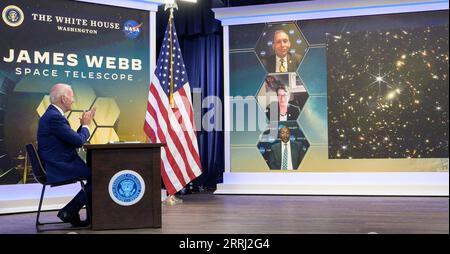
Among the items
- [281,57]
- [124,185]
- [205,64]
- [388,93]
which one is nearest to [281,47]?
[281,57]

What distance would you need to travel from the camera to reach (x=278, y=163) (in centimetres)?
764

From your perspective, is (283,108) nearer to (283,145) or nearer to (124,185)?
(283,145)

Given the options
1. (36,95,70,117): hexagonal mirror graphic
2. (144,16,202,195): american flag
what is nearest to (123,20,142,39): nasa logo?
(144,16,202,195): american flag

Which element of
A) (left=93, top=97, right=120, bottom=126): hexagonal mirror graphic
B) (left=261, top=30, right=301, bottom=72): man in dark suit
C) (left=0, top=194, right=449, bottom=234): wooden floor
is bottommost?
(left=0, top=194, right=449, bottom=234): wooden floor

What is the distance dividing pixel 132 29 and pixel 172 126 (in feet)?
5.40

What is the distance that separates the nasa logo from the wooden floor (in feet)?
7.60

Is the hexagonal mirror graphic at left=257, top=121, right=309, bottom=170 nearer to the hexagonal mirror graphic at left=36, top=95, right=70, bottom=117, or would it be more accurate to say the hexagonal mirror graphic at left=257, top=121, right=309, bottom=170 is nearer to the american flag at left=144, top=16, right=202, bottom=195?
the american flag at left=144, top=16, right=202, bottom=195

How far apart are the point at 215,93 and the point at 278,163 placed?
60.9 inches

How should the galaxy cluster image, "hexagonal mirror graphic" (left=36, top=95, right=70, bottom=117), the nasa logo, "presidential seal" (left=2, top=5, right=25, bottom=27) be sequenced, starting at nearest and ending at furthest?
"presidential seal" (left=2, top=5, right=25, bottom=27)
"hexagonal mirror graphic" (left=36, top=95, right=70, bottom=117)
the nasa logo
the galaxy cluster image

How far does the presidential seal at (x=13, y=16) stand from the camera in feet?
19.6

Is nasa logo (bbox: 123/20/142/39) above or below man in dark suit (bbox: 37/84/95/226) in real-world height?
above

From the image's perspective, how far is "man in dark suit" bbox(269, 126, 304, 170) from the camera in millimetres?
7562

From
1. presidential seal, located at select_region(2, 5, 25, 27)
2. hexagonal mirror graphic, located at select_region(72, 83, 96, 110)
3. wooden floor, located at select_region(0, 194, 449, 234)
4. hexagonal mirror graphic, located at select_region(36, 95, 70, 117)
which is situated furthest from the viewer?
hexagonal mirror graphic, located at select_region(72, 83, 96, 110)

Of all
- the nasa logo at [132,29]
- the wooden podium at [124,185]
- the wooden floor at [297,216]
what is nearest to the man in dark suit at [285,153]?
the wooden floor at [297,216]
